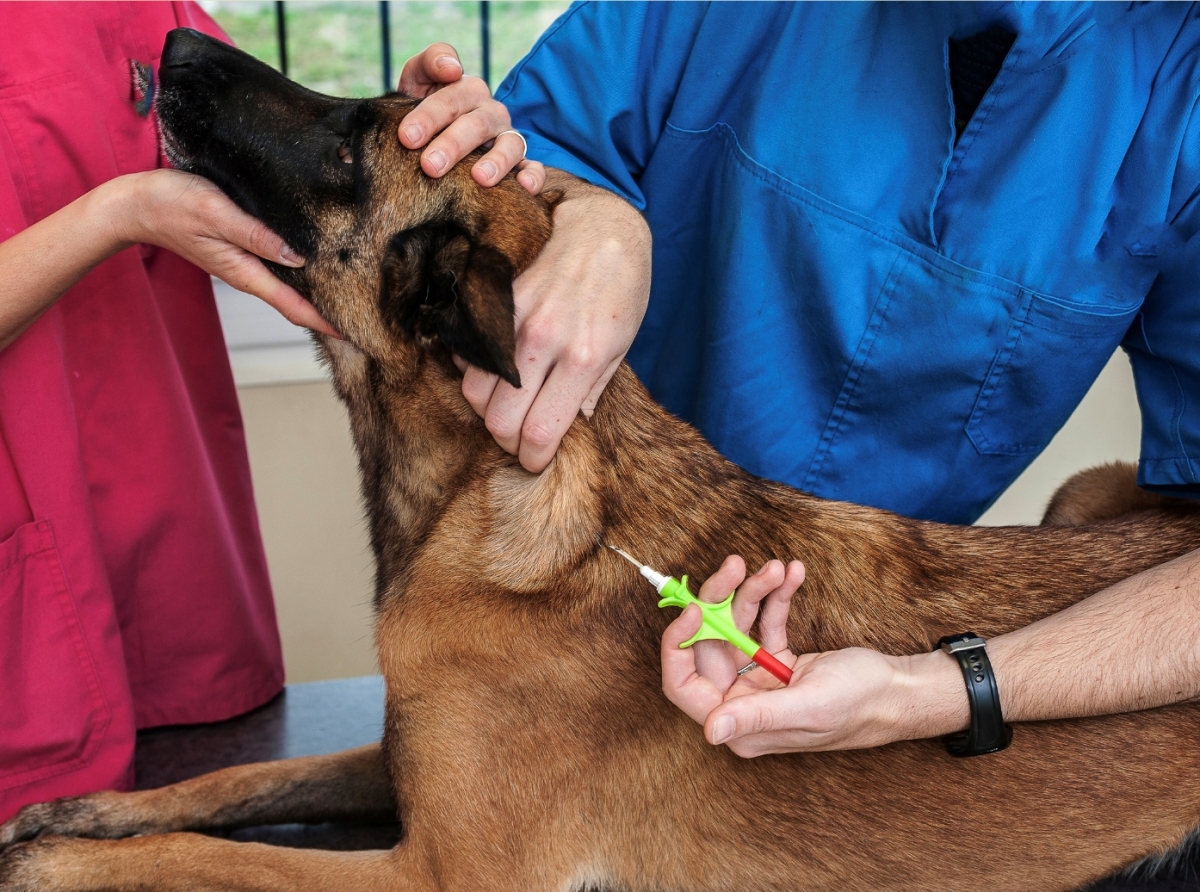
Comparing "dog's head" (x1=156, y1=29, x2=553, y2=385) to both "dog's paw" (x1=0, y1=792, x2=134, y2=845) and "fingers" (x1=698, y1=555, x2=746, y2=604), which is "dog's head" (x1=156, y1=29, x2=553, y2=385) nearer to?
"fingers" (x1=698, y1=555, x2=746, y2=604)

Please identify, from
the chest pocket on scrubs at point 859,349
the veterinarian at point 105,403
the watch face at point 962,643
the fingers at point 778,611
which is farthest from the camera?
the chest pocket on scrubs at point 859,349

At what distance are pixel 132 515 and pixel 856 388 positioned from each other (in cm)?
134

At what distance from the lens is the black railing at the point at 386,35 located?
3400 mm

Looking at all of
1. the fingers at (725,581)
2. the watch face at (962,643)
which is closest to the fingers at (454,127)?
the fingers at (725,581)

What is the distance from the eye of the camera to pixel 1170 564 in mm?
1434

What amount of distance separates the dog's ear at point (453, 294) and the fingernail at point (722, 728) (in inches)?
18.6

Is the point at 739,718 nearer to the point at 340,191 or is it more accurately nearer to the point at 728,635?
the point at 728,635

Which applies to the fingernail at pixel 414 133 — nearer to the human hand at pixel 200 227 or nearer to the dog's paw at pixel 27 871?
the human hand at pixel 200 227

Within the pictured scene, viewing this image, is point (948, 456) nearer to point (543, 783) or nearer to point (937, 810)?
point (937, 810)

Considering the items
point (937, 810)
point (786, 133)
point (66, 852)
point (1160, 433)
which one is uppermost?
point (786, 133)

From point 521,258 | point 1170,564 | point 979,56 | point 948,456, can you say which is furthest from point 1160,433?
point 521,258

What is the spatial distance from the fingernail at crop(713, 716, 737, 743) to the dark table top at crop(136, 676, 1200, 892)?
30.0 inches

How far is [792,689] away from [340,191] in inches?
39.4

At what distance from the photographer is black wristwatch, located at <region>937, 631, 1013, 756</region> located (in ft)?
4.36
